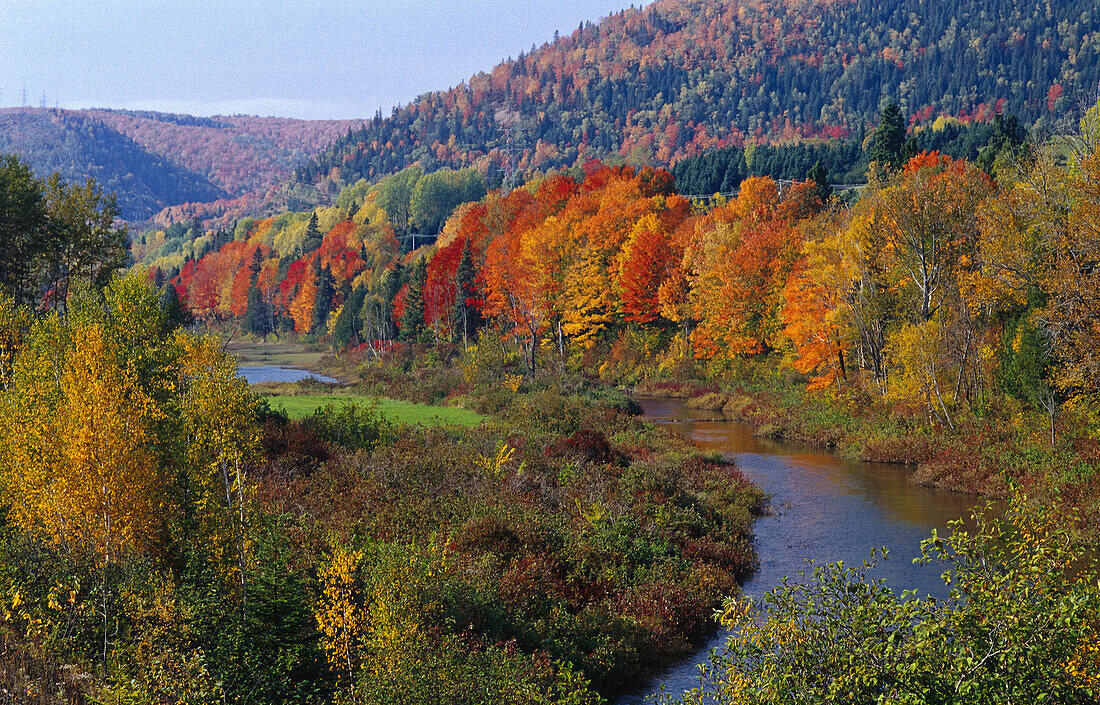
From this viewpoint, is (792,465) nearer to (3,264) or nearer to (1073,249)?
(1073,249)

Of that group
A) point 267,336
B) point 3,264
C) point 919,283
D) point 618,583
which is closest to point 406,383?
point 3,264

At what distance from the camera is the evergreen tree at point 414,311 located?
80.9 meters

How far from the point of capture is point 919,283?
39969 mm

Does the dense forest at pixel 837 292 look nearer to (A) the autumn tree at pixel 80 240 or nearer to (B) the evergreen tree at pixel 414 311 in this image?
(B) the evergreen tree at pixel 414 311

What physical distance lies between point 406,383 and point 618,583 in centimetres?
3816

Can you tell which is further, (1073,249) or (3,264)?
(3,264)

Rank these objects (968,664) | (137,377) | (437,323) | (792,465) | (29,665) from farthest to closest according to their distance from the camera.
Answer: (437,323) → (792,465) → (137,377) → (29,665) → (968,664)

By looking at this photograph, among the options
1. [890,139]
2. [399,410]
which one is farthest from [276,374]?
[890,139]

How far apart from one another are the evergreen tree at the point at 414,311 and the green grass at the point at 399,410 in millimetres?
27503

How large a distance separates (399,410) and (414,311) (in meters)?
35.5

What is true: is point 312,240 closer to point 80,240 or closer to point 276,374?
point 276,374

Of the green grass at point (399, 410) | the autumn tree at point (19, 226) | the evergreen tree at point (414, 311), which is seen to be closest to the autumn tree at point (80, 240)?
the autumn tree at point (19, 226)

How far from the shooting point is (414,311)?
266 feet

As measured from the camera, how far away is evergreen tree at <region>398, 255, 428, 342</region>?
80.9 m
